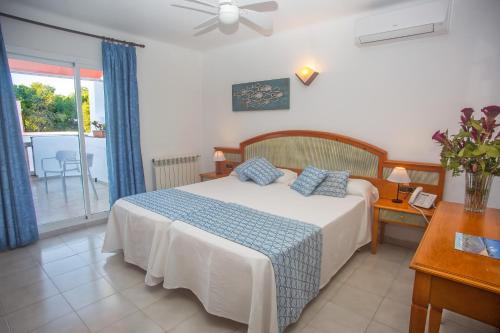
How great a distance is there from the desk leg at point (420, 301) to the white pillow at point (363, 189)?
68.8 inches

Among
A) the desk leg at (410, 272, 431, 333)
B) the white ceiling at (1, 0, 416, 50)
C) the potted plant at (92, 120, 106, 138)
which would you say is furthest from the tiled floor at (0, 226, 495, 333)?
the white ceiling at (1, 0, 416, 50)

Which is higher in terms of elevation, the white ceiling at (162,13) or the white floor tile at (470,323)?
the white ceiling at (162,13)

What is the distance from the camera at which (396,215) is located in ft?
8.76

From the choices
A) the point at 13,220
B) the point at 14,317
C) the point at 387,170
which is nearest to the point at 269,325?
the point at 14,317

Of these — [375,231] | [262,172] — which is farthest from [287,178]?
[375,231]

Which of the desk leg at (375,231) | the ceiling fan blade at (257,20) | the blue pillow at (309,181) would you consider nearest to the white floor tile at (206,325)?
the blue pillow at (309,181)

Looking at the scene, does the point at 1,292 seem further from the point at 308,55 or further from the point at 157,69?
the point at 308,55

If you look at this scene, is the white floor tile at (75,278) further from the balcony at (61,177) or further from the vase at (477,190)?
the vase at (477,190)

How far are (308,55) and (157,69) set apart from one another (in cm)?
233

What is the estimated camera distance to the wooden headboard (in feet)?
9.11

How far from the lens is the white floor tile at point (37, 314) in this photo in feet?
6.03

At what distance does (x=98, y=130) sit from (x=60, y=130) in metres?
0.53

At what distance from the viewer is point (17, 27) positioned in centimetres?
289

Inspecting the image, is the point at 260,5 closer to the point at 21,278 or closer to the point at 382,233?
the point at 382,233
